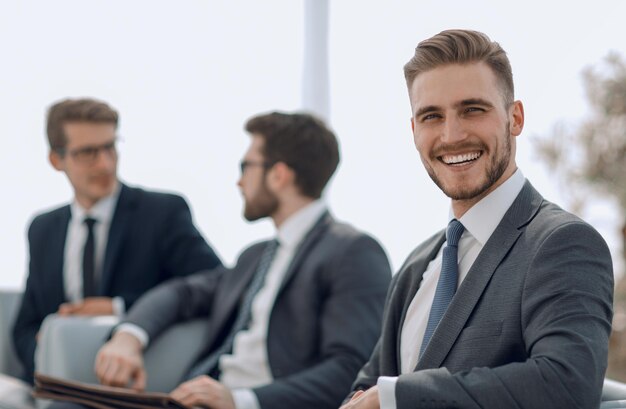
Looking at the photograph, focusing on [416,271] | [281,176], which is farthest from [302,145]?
[416,271]

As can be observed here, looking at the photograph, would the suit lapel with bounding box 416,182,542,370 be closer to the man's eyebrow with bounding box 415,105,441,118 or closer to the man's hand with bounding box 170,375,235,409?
the man's eyebrow with bounding box 415,105,441,118

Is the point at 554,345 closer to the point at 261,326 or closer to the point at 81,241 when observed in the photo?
the point at 261,326

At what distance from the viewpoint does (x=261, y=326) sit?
3.27 meters

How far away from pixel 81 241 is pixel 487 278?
2.60 meters

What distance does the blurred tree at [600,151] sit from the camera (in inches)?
247

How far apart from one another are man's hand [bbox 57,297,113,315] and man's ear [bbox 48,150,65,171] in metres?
0.74

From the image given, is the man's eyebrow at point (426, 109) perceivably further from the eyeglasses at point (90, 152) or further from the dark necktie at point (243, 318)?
the eyeglasses at point (90, 152)

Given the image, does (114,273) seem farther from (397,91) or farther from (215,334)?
(397,91)

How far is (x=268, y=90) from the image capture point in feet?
17.5

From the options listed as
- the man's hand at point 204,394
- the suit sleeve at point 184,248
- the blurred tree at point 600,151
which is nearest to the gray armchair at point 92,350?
the suit sleeve at point 184,248

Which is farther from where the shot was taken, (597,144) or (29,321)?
(597,144)

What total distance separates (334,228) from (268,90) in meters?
2.21

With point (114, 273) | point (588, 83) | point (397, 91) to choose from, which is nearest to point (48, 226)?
point (114, 273)

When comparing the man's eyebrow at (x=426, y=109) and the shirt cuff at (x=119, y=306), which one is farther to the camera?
the shirt cuff at (x=119, y=306)
